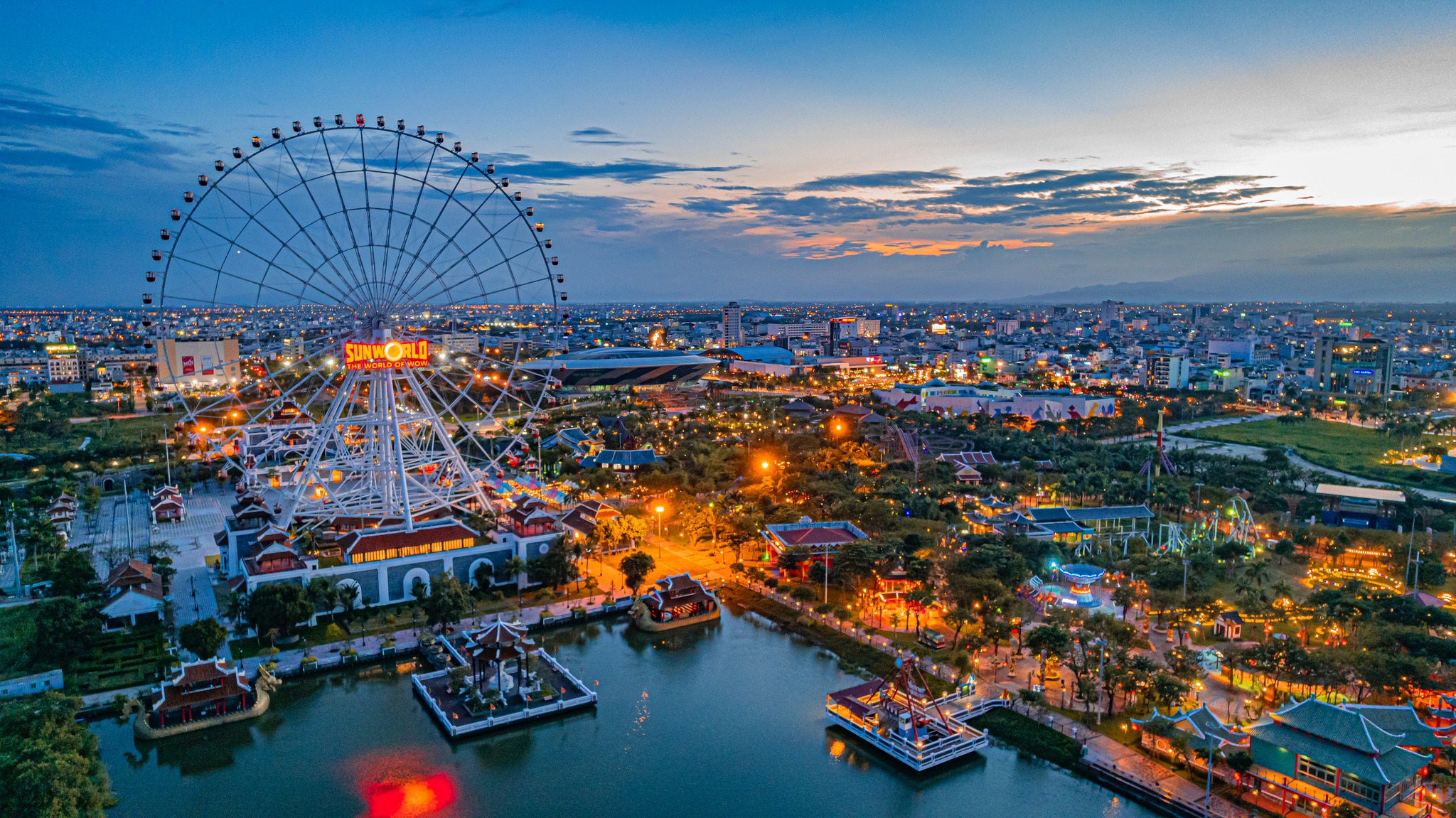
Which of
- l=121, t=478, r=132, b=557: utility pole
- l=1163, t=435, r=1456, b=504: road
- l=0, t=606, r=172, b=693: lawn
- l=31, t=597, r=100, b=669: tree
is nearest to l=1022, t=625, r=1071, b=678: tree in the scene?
l=0, t=606, r=172, b=693: lawn

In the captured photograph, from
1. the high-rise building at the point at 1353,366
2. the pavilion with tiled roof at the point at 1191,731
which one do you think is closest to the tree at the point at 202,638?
the pavilion with tiled roof at the point at 1191,731

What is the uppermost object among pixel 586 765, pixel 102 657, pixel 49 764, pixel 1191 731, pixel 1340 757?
pixel 49 764

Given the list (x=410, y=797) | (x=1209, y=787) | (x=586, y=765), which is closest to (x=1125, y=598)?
(x=1209, y=787)

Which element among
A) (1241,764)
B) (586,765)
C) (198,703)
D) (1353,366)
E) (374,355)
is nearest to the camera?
(1241,764)

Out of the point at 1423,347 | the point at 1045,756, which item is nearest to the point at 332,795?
the point at 1045,756

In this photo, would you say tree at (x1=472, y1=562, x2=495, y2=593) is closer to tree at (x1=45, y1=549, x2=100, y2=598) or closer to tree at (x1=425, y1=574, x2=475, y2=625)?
tree at (x1=425, y1=574, x2=475, y2=625)

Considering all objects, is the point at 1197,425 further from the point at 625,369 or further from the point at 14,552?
the point at 14,552

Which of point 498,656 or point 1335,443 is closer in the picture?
point 498,656
